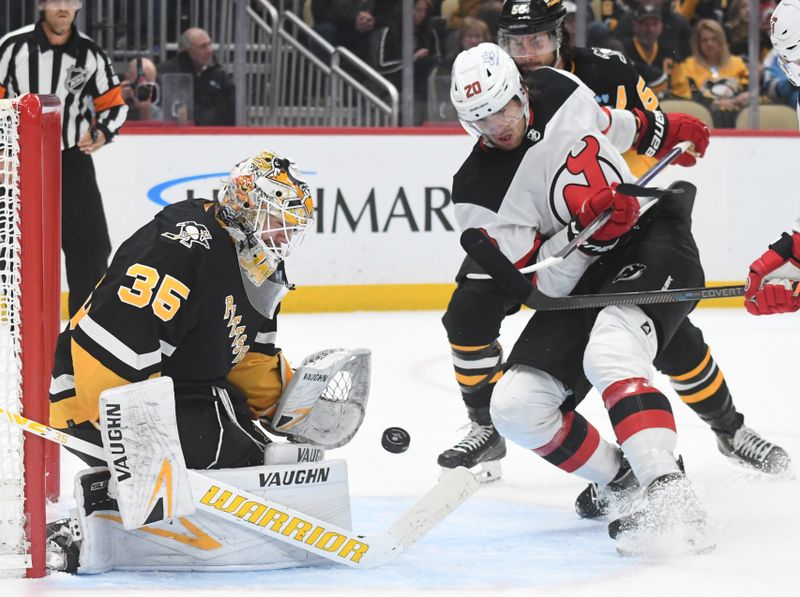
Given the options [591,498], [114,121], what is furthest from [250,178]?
[114,121]

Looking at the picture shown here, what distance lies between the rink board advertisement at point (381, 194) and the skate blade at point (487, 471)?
2.34 m

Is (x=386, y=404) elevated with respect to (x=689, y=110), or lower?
lower

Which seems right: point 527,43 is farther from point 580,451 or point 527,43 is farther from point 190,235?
point 190,235

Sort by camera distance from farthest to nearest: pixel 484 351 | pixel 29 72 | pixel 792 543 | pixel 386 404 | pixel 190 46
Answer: pixel 190 46 < pixel 29 72 < pixel 386 404 < pixel 484 351 < pixel 792 543

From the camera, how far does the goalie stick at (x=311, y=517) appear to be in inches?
88.9

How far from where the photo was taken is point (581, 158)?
2.76 metres

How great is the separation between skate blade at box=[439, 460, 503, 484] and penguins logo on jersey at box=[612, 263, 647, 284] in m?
0.67

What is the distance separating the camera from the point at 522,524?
110 inches

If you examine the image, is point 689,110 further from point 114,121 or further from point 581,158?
point 581,158

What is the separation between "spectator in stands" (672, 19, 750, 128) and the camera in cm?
598

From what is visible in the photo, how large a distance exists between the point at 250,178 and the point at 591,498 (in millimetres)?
1018

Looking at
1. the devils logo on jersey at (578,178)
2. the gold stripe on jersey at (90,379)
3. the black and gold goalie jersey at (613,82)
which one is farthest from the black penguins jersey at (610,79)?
the gold stripe on jersey at (90,379)

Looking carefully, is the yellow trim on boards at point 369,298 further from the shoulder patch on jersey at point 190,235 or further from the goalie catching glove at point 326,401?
the shoulder patch on jersey at point 190,235

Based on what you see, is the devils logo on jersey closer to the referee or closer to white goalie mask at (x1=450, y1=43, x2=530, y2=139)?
white goalie mask at (x1=450, y1=43, x2=530, y2=139)
